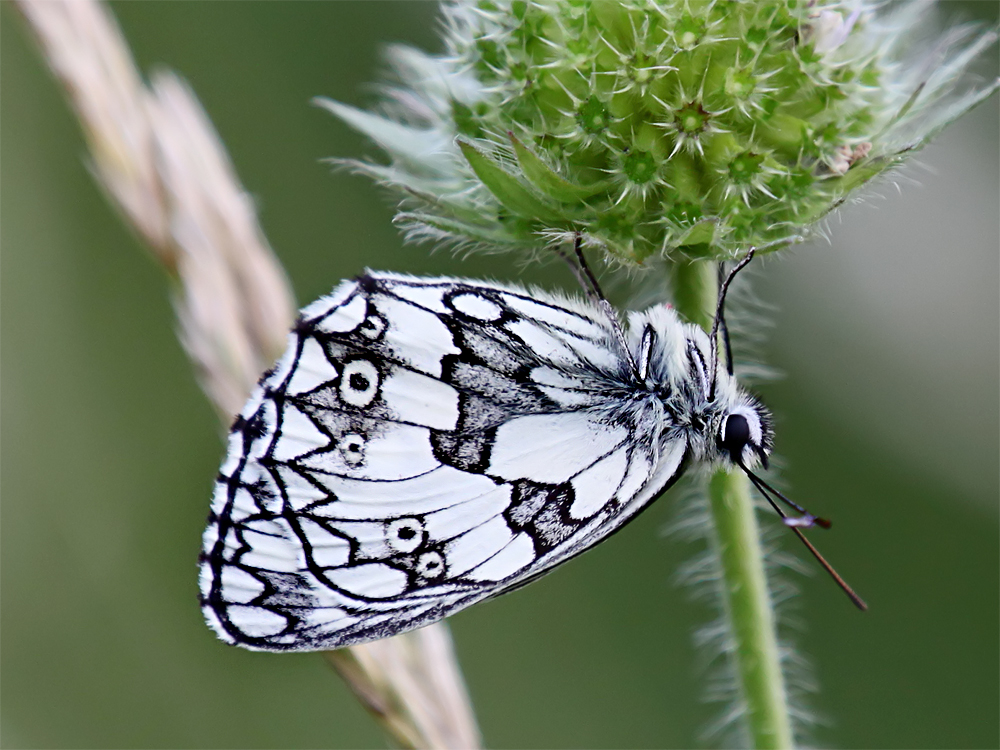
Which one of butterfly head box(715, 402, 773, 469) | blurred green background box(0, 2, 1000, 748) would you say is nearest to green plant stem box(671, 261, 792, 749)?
butterfly head box(715, 402, 773, 469)

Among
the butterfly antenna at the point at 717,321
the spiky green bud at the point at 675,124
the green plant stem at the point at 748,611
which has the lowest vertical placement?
the green plant stem at the point at 748,611

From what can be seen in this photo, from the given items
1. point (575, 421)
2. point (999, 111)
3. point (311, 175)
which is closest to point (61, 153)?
point (311, 175)

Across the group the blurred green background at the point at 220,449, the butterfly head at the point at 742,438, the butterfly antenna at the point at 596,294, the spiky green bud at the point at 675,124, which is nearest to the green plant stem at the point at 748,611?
the butterfly head at the point at 742,438

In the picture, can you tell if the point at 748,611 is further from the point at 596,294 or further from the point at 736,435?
the point at 596,294

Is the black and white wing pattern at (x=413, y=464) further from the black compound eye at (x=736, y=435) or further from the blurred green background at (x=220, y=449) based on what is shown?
the blurred green background at (x=220, y=449)

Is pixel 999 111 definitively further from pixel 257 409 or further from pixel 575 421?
pixel 257 409

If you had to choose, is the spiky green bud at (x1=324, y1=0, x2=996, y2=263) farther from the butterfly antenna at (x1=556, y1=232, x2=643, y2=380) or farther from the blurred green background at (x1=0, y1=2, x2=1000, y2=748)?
the blurred green background at (x1=0, y1=2, x2=1000, y2=748)
